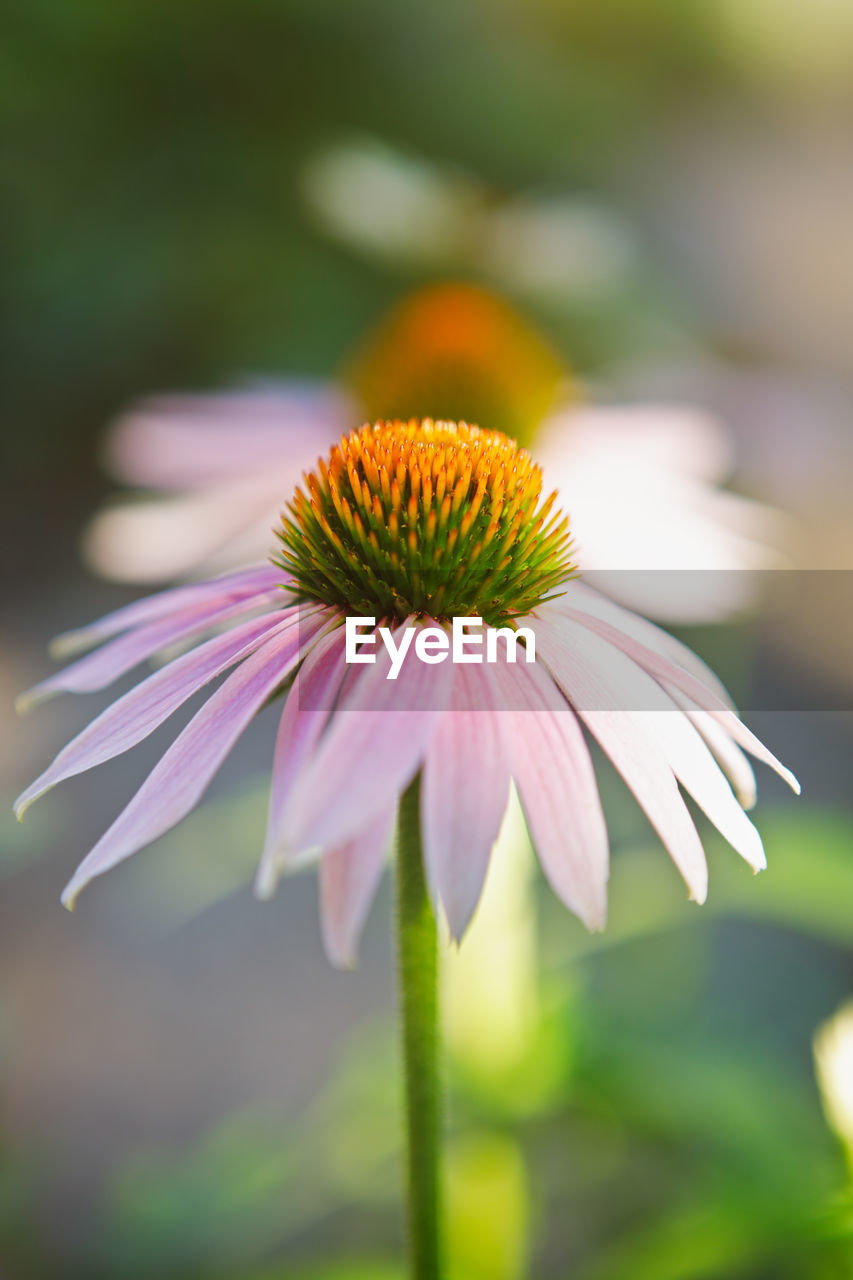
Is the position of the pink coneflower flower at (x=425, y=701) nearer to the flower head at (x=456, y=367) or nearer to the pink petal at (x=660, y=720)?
the pink petal at (x=660, y=720)

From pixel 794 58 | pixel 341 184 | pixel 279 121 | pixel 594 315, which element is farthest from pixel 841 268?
pixel 341 184

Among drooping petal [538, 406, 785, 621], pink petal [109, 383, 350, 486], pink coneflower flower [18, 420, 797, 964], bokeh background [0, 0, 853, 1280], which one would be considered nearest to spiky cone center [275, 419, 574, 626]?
pink coneflower flower [18, 420, 797, 964]

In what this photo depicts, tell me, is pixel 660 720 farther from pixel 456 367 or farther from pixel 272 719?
pixel 272 719

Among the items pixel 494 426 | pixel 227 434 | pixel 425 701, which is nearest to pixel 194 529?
pixel 227 434

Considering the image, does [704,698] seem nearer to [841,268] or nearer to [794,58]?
[841,268]

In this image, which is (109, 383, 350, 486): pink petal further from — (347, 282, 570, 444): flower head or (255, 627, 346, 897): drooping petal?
(255, 627, 346, 897): drooping petal

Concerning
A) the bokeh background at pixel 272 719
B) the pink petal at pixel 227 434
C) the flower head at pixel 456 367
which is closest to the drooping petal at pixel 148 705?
the bokeh background at pixel 272 719
